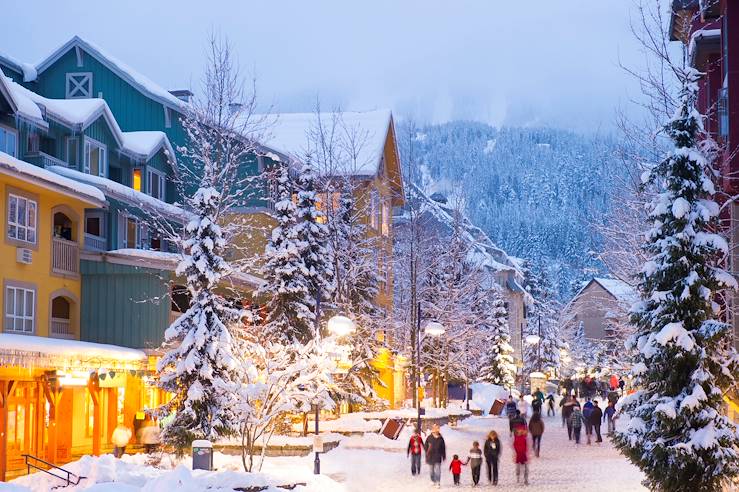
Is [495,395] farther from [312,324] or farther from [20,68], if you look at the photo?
[20,68]

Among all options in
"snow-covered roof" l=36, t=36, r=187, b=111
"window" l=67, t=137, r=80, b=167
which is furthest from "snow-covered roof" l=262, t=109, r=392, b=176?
"window" l=67, t=137, r=80, b=167

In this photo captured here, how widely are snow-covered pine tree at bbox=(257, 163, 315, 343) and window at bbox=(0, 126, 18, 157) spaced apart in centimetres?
870

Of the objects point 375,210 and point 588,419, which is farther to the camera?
point 375,210

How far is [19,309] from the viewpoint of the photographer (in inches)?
1212

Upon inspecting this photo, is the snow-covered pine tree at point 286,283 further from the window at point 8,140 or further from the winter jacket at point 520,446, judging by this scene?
the winter jacket at point 520,446

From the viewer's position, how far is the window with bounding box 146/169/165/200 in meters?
40.8

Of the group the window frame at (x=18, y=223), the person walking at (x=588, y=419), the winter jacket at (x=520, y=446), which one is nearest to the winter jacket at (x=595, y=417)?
the person walking at (x=588, y=419)

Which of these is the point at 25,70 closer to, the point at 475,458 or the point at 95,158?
the point at 95,158

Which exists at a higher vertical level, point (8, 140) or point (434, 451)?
point (8, 140)

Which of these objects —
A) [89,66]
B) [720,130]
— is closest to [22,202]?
[89,66]

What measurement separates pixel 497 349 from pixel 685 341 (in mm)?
56417

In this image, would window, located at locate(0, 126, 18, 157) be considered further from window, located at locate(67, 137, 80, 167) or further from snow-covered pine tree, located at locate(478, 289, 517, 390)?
snow-covered pine tree, located at locate(478, 289, 517, 390)

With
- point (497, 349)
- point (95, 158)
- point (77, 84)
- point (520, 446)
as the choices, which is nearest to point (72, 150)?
point (95, 158)

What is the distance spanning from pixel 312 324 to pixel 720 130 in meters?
18.3
